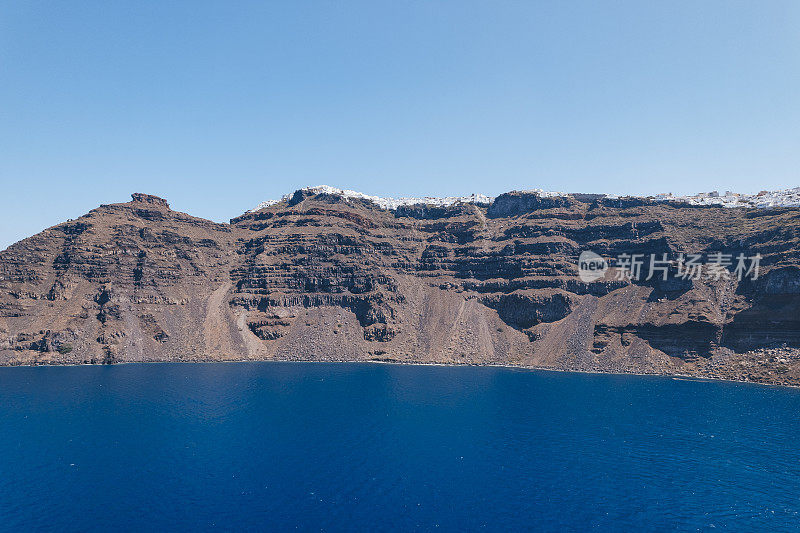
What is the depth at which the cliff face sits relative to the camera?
13475 centimetres

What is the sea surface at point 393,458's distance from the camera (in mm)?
44406

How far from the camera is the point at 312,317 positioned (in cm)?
17088

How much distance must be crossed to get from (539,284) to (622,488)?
12519 cm

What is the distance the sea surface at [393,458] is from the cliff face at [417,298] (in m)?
34.6

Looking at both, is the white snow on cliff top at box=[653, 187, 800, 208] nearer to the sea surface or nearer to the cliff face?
the cliff face

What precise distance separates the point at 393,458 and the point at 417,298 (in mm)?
122268

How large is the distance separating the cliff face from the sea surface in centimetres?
3462

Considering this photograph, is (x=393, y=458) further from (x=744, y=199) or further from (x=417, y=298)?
(x=744, y=199)

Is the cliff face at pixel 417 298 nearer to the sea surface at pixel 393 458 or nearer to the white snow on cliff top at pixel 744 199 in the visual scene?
the white snow on cliff top at pixel 744 199

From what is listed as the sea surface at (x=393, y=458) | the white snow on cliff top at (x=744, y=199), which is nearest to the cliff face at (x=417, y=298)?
the white snow on cliff top at (x=744, y=199)

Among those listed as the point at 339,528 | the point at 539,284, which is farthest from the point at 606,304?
the point at 339,528

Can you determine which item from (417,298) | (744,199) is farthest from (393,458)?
(744,199)

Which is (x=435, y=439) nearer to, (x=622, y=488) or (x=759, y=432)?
(x=622, y=488)

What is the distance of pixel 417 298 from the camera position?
181m
